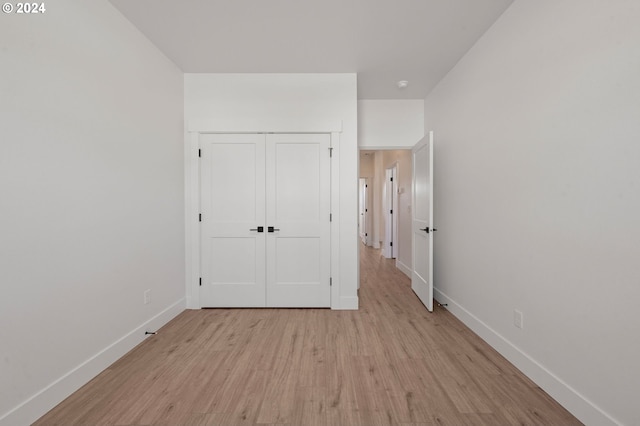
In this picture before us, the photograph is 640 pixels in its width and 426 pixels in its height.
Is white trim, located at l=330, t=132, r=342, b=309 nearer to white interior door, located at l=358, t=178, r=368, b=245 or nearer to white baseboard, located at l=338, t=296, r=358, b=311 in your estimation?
white baseboard, located at l=338, t=296, r=358, b=311

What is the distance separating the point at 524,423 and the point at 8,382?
2761mm

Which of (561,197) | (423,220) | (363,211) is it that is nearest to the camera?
(561,197)

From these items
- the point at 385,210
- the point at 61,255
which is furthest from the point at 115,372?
the point at 385,210

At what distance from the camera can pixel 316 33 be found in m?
2.40

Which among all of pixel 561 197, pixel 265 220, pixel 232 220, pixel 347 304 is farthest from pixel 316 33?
pixel 347 304

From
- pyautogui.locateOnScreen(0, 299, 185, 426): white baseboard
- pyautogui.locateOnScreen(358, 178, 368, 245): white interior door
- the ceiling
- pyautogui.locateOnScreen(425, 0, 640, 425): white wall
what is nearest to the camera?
pyautogui.locateOnScreen(425, 0, 640, 425): white wall

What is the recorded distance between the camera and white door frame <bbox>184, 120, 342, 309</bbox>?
308 centimetres

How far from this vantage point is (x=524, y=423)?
4.78 ft

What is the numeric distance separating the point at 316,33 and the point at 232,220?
83.8 inches

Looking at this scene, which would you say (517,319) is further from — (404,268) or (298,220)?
(404,268)

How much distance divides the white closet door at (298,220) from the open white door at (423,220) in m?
1.15

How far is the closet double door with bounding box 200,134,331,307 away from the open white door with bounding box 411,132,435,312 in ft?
3.78

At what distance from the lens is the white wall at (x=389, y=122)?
12.6ft

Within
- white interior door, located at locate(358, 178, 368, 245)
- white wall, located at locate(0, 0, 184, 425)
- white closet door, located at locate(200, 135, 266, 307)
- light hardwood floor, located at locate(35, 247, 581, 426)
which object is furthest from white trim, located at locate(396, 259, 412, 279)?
white wall, located at locate(0, 0, 184, 425)
